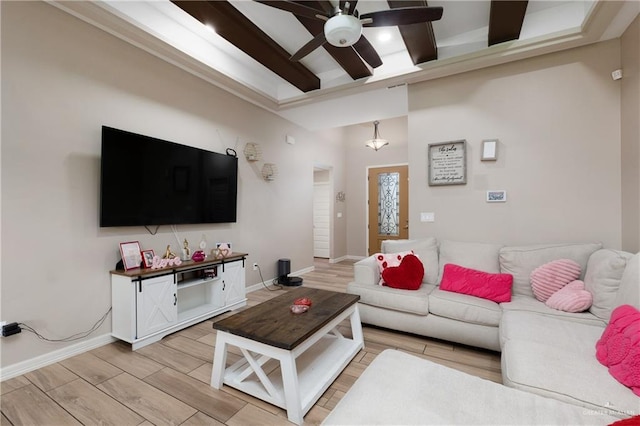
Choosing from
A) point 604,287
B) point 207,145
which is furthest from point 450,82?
point 207,145

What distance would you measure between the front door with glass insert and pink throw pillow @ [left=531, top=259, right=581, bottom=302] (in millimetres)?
3771

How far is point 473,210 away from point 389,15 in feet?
7.39

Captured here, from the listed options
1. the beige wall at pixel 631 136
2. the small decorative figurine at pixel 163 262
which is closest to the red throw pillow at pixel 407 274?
the beige wall at pixel 631 136

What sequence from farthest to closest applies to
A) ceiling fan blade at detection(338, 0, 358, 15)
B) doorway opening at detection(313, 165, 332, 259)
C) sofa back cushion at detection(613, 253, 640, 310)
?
doorway opening at detection(313, 165, 332, 259), ceiling fan blade at detection(338, 0, 358, 15), sofa back cushion at detection(613, 253, 640, 310)

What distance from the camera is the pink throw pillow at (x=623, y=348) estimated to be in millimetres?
1229

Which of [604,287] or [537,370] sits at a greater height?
[604,287]

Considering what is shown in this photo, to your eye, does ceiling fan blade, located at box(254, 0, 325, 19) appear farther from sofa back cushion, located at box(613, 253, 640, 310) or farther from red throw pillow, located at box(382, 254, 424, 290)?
sofa back cushion, located at box(613, 253, 640, 310)

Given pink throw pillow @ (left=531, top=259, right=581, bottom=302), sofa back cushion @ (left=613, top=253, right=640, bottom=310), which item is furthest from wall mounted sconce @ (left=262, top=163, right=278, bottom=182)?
sofa back cushion @ (left=613, top=253, right=640, bottom=310)

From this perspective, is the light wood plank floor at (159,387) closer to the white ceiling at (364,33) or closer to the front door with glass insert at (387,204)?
the white ceiling at (364,33)

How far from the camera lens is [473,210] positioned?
3.26m

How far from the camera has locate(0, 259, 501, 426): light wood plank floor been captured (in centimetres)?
166

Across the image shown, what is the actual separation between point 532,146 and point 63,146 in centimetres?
443

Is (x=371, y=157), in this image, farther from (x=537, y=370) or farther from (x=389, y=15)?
(x=537, y=370)

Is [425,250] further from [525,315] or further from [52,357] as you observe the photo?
[52,357]
